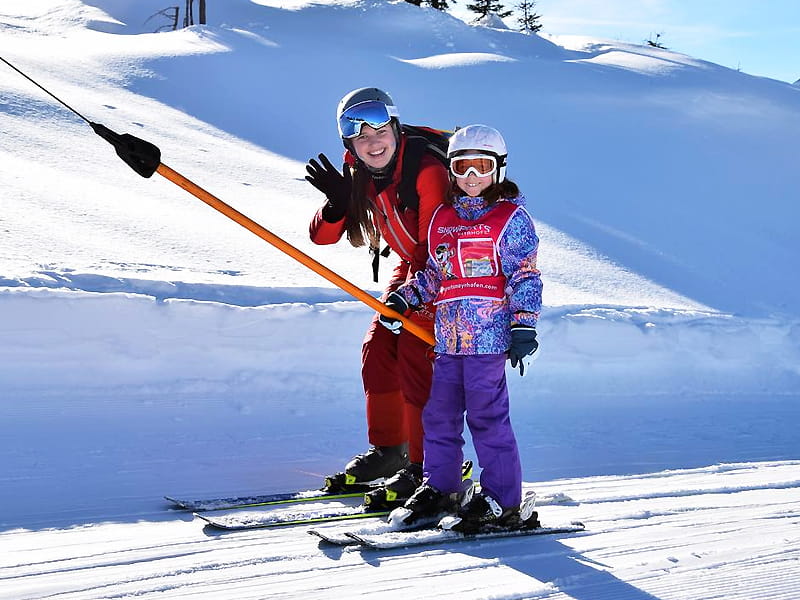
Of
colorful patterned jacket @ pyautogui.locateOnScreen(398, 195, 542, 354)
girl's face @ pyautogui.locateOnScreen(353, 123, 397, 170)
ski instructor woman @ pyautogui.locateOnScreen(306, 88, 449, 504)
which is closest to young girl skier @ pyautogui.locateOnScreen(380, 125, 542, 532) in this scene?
colorful patterned jacket @ pyautogui.locateOnScreen(398, 195, 542, 354)

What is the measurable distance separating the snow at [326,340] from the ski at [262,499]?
0.08 meters

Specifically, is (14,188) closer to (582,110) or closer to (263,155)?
(263,155)

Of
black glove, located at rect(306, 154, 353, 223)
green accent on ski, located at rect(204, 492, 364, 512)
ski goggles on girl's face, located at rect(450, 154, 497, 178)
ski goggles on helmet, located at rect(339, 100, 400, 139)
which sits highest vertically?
ski goggles on helmet, located at rect(339, 100, 400, 139)

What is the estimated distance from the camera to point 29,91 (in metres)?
11.8

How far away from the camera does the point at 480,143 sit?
3.52 metres

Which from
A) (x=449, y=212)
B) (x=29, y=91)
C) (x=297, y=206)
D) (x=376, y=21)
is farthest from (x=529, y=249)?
(x=376, y=21)

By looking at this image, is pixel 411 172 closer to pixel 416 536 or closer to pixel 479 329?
pixel 479 329

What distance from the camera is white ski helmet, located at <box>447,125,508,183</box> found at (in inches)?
138

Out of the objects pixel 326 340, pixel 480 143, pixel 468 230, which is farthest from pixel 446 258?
pixel 326 340

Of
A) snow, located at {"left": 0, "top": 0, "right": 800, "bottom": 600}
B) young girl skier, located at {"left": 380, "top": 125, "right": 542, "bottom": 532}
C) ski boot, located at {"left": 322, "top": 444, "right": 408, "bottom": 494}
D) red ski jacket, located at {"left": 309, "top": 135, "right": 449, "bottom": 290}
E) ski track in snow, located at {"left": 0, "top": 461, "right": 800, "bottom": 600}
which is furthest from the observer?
ski boot, located at {"left": 322, "top": 444, "right": 408, "bottom": 494}

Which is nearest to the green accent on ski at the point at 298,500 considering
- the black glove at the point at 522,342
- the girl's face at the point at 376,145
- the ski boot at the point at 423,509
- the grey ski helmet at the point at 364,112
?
the ski boot at the point at 423,509

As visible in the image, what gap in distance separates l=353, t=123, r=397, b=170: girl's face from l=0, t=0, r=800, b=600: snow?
1.51m

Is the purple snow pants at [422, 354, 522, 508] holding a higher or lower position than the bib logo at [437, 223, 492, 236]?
lower

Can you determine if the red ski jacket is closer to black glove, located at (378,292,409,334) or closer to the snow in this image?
black glove, located at (378,292,409,334)
